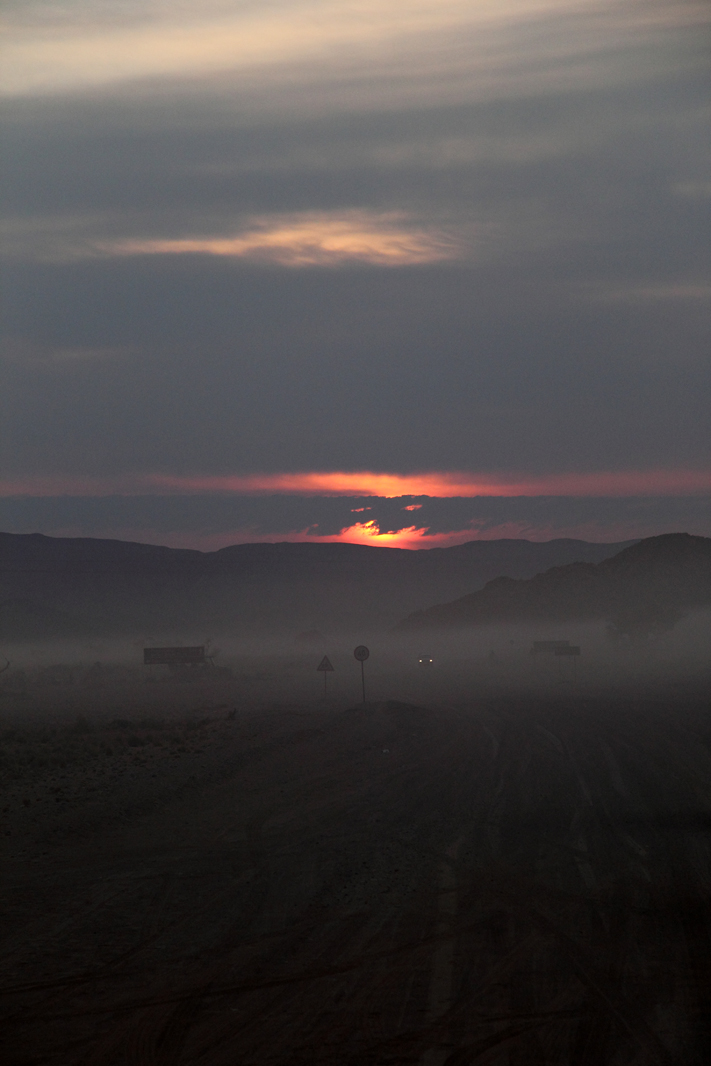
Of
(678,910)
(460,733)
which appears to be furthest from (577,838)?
(460,733)

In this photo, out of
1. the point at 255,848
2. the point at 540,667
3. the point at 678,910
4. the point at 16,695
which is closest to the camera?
the point at 678,910

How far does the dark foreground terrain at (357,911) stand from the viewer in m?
7.75

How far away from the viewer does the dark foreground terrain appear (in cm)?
775

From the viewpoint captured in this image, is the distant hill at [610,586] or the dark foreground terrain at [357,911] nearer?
the dark foreground terrain at [357,911]

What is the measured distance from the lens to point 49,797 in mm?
18719

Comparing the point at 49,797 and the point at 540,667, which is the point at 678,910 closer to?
the point at 49,797

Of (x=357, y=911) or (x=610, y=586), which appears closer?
(x=357, y=911)

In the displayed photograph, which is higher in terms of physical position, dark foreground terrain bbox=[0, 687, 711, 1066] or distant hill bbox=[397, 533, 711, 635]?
distant hill bbox=[397, 533, 711, 635]

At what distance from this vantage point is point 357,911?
Result: 37.0 ft

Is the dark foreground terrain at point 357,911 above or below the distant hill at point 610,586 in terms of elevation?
below

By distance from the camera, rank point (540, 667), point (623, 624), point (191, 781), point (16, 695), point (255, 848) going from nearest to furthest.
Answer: point (255, 848) → point (191, 781) → point (16, 695) → point (540, 667) → point (623, 624)

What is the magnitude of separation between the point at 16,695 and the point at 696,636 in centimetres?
10095

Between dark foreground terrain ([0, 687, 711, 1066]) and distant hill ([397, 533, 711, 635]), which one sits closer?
dark foreground terrain ([0, 687, 711, 1066])

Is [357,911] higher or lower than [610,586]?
lower
